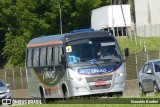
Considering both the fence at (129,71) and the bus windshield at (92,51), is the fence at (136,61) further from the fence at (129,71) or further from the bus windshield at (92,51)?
the bus windshield at (92,51)

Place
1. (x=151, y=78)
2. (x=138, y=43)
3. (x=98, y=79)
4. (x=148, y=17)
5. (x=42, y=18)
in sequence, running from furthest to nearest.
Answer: (x=42, y=18) → (x=148, y=17) → (x=138, y=43) → (x=151, y=78) → (x=98, y=79)

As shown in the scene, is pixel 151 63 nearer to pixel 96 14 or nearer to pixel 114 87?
pixel 114 87

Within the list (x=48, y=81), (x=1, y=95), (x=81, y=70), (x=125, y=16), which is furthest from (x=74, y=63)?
(x=125, y=16)

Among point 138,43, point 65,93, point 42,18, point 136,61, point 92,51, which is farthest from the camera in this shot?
point 42,18

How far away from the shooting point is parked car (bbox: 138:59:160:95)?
26.8 metres

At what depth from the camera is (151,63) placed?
27734 millimetres

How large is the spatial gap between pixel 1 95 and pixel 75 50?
6.92 metres

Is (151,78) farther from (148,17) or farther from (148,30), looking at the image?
(148,17)

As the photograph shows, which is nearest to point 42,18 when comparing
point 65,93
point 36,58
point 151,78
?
point 36,58

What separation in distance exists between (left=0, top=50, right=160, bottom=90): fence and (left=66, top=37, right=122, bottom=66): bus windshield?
2040 cm

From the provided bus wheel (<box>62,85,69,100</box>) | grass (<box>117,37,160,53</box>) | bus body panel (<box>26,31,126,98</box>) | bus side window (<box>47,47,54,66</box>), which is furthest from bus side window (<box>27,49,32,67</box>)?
grass (<box>117,37,160,53</box>)

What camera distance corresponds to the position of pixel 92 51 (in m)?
24.4

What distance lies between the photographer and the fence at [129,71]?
1788 inches

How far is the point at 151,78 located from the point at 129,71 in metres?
18.2
